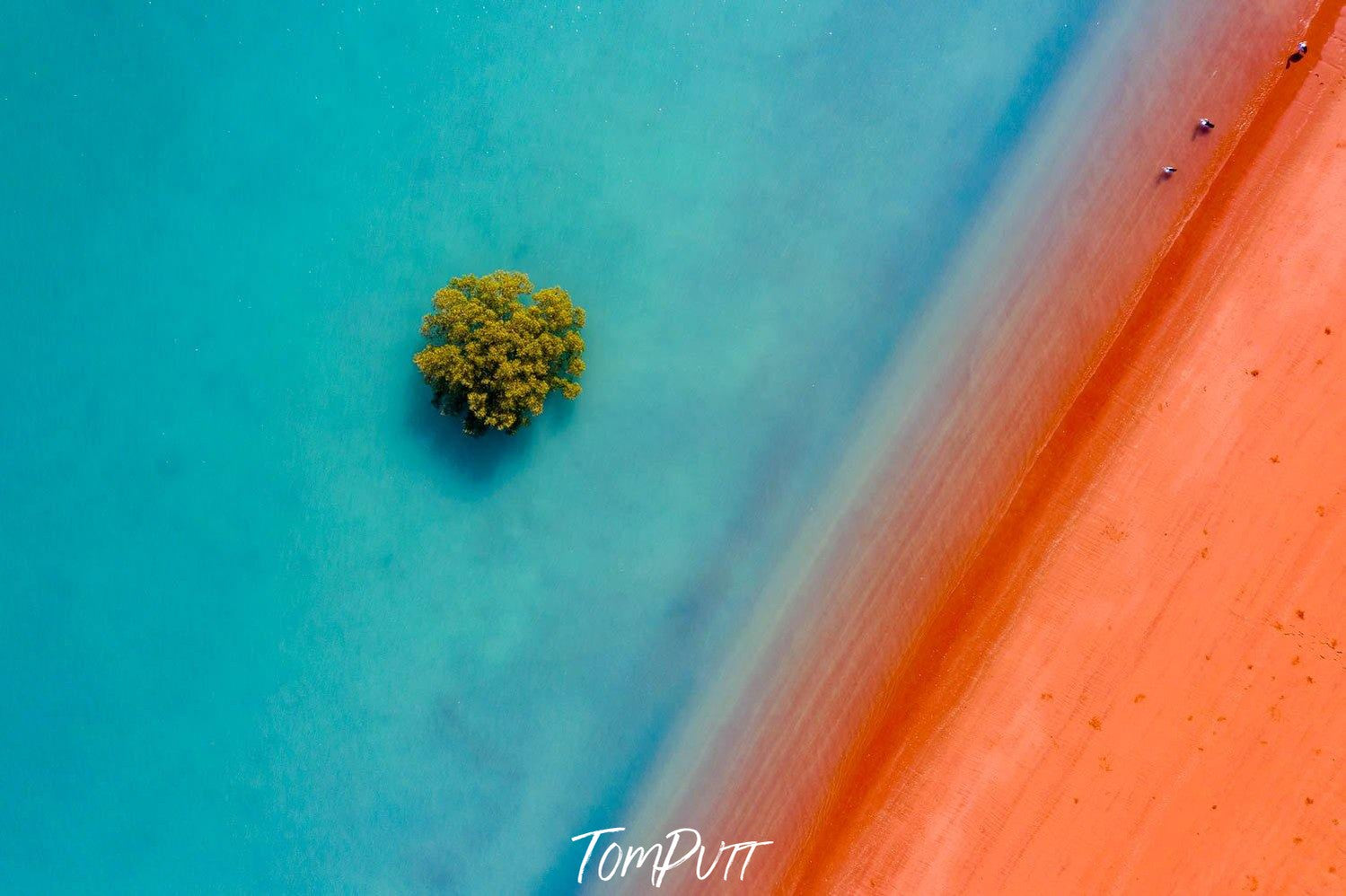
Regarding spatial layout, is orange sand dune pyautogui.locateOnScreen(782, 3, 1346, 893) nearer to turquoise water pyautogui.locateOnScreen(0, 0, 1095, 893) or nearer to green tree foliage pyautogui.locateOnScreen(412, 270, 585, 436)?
turquoise water pyautogui.locateOnScreen(0, 0, 1095, 893)

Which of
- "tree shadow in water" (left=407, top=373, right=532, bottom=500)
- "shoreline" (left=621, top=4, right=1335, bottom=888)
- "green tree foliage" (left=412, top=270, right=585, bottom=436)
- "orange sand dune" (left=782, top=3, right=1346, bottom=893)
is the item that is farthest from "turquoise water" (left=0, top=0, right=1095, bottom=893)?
"orange sand dune" (left=782, top=3, right=1346, bottom=893)

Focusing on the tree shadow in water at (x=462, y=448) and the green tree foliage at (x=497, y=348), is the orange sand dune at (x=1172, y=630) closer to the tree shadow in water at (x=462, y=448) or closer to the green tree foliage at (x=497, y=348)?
the tree shadow in water at (x=462, y=448)

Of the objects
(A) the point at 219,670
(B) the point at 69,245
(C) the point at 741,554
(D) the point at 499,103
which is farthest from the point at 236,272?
(C) the point at 741,554

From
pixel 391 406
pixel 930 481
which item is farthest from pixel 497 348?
pixel 930 481

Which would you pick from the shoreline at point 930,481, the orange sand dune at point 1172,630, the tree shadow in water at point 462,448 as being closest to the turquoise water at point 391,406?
the tree shadow in water at point 462,448

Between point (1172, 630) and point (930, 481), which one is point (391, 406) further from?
point (1172, 630)
